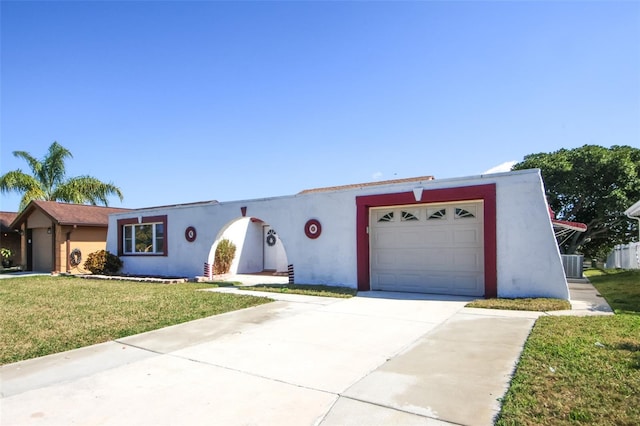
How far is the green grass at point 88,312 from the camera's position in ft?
19.7

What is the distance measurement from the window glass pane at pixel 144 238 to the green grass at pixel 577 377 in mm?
15892

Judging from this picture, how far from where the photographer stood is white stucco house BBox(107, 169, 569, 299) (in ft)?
30.7

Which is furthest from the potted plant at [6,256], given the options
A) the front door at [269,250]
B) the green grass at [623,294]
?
the green grass at [623,294]

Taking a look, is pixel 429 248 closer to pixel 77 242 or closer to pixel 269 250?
pixel 269 250

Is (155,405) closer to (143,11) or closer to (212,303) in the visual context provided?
(212,303)

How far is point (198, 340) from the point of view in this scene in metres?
6.02

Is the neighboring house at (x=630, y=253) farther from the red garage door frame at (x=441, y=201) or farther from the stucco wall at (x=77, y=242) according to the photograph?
the stucco wall at (x=77, y=242)

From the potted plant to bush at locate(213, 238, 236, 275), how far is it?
47.7ft

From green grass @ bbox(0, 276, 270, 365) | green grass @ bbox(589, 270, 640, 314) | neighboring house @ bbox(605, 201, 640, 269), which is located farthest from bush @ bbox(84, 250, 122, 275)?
neighboring house @ bbox(605, 201, 640, 269)

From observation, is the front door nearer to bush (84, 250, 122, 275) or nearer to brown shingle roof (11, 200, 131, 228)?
bush (84, 250, 122, 275)

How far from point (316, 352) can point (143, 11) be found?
973 centimetres

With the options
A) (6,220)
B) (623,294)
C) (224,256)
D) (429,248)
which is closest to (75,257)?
(6,220)

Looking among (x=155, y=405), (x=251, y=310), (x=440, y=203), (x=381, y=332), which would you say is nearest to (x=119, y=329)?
(x=251, y=310)

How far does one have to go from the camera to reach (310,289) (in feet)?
37.7
